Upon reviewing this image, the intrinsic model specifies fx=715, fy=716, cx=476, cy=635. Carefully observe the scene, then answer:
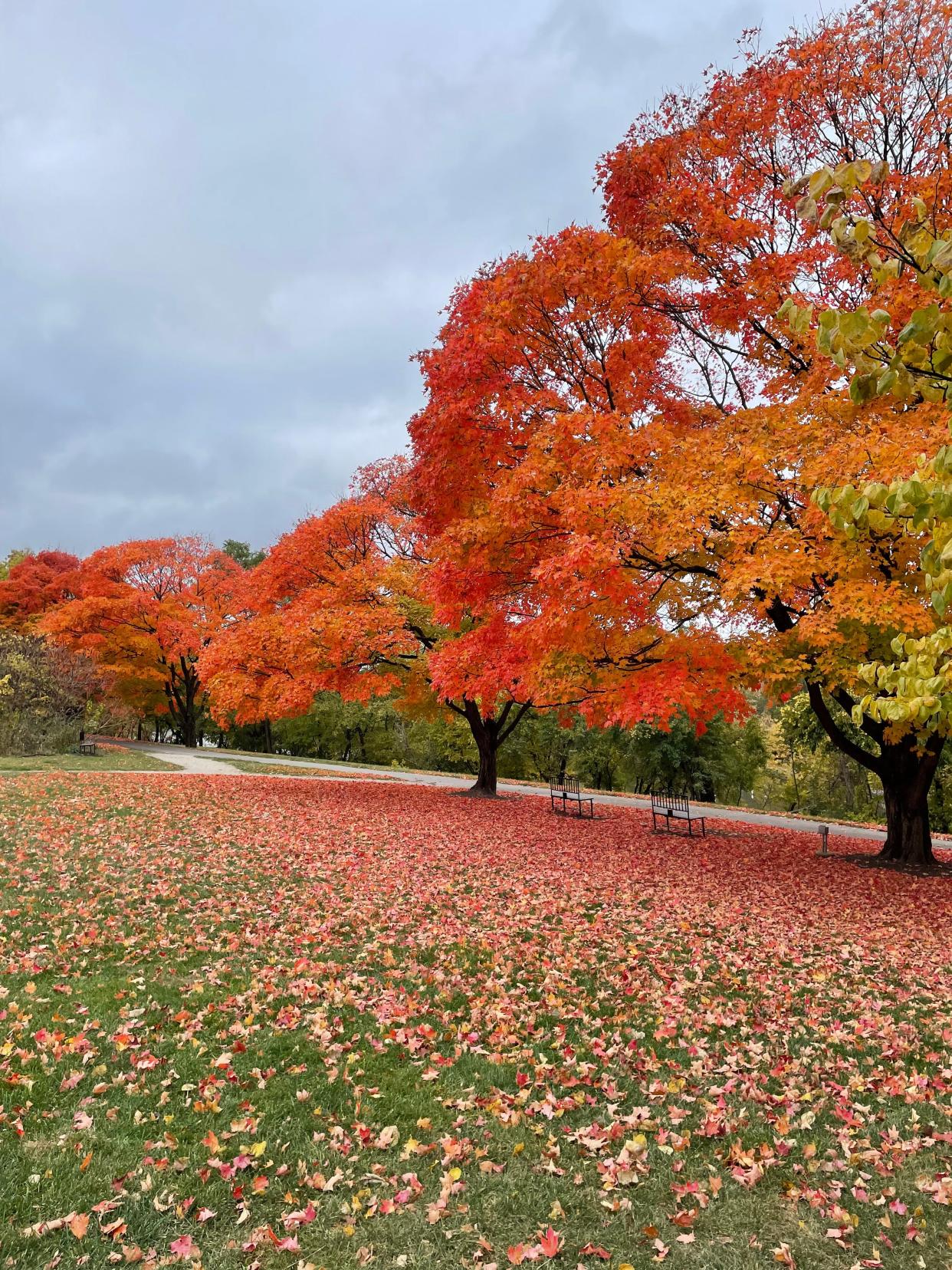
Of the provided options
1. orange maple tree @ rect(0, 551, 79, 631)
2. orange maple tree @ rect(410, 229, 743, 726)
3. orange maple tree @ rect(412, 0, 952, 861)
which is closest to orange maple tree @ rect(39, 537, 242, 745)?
orange maple tree @ rect(0, 551, 79, 631)

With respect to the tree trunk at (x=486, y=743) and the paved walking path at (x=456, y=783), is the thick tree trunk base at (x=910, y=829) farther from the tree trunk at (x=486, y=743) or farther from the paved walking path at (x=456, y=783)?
the tree trunk at (x=486, y=743)

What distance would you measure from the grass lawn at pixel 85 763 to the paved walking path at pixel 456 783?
3.51 feet

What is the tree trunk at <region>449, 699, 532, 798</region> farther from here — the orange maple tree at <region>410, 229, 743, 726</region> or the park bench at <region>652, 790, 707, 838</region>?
the orange maple tree at <region>410, 229, 743, 726</region>

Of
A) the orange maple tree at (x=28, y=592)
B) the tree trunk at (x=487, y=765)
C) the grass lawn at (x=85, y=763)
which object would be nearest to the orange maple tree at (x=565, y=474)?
the tree trunk at (x=487, y=765)

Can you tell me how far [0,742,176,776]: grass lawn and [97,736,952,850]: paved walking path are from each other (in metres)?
1.07

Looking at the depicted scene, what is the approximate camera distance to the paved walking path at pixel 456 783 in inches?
782

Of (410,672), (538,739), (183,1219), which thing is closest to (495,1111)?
(183,1219)

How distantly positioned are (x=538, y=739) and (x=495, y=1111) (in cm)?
3803

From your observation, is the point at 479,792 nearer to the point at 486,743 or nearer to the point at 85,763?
the point at 486,743

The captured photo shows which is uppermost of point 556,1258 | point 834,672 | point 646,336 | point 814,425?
point 646,336

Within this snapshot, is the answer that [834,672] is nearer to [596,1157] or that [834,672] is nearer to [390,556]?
[596,1157]

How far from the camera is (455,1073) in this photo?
185 inches

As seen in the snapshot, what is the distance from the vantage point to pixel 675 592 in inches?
476

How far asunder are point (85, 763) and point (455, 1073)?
2094 cm
